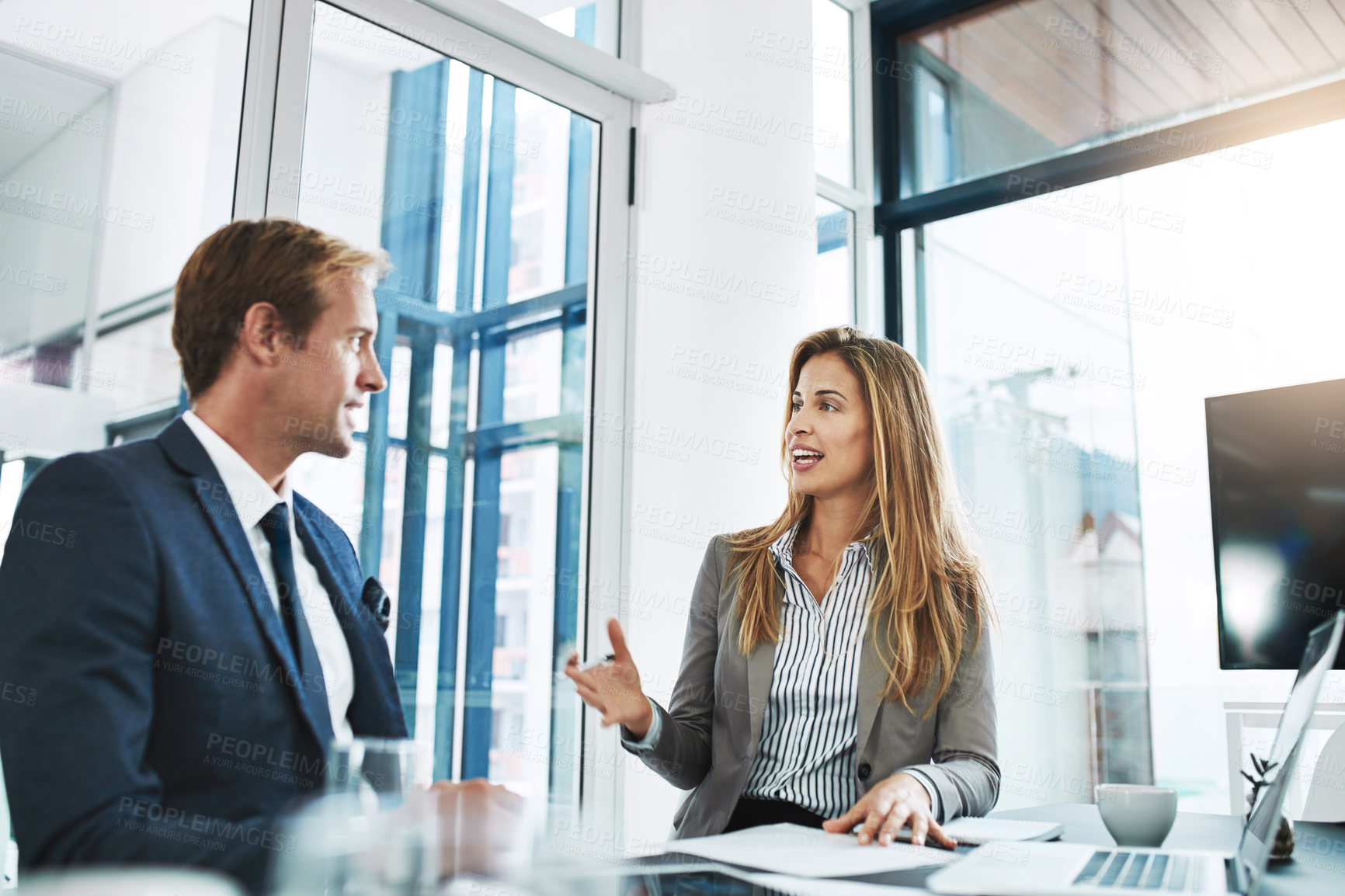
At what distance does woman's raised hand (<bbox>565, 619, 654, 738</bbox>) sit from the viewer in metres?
1.64

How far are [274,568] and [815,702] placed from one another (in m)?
0.94

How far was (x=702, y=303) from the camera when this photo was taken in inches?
123

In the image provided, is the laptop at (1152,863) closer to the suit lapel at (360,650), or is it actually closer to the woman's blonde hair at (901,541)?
the woman's blonde hair at (901,541)

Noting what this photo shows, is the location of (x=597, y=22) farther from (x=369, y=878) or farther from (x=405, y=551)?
(x=369, y=878)

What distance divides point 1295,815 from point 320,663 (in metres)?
2.61

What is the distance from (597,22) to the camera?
3.13 m

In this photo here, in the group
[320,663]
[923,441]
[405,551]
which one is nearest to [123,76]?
[405,551]

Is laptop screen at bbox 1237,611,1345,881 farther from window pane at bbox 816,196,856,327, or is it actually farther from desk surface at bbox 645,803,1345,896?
window pane at bbox 816,196,856,327

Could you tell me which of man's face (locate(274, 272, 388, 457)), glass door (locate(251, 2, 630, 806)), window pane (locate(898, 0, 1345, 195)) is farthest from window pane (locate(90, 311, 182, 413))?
window pane (locate(898, 0, 1345, 195))

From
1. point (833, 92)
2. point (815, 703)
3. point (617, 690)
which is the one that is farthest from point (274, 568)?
point (833, 92)

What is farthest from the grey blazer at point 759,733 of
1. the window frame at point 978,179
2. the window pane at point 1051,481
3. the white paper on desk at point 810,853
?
the window frame at point 978,179

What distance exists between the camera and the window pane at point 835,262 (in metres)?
3.96

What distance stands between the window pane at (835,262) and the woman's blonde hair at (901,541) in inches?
68.2

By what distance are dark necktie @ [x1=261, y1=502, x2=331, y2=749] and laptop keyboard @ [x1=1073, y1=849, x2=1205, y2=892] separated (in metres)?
0.86
